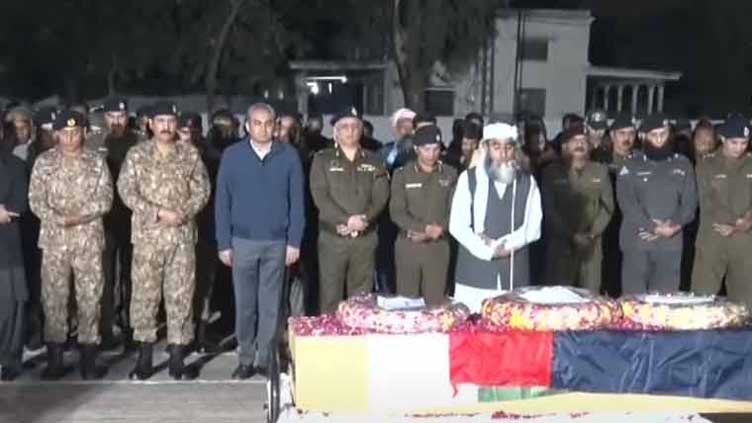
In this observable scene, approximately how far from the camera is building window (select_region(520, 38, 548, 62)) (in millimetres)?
45550

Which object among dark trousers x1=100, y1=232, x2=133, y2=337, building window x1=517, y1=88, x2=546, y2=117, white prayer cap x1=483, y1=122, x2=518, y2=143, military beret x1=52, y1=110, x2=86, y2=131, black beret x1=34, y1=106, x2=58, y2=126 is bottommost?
building window x1=517, y1=88, x2=546, y2=117

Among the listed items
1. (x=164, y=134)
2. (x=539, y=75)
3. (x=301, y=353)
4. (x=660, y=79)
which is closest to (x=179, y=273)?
(x=164, y=134)

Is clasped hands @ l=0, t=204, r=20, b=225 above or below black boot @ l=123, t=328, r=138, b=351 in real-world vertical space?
above

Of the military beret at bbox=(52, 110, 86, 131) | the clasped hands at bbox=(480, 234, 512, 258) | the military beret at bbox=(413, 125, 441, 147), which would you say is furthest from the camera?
the military beret at bbox=(413, 125, 441, 147)

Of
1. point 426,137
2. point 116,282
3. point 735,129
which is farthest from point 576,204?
point 116,282

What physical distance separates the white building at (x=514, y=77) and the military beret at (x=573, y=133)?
31.8m

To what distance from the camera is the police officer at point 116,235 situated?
10320 millimetres

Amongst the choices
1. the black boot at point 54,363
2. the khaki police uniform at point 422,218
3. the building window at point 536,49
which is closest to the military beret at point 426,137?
the khaki police uniform at point 422,218

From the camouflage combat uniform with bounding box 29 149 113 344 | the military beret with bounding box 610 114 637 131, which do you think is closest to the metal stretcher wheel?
the camouflage combat uniform with bounding box 29 149 113 344

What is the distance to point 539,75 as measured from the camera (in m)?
45.3

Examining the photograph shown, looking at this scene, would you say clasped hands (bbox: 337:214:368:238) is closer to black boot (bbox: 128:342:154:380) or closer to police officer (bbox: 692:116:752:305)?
black boot (bbox: 128:342:154:380)

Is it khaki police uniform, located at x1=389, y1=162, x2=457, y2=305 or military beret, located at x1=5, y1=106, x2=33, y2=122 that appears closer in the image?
khaki police uniform, located at x1=389, y1=162, x2=457, y2=305

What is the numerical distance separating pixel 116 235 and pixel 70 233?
3.58ft

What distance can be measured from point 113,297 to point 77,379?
0.94m
